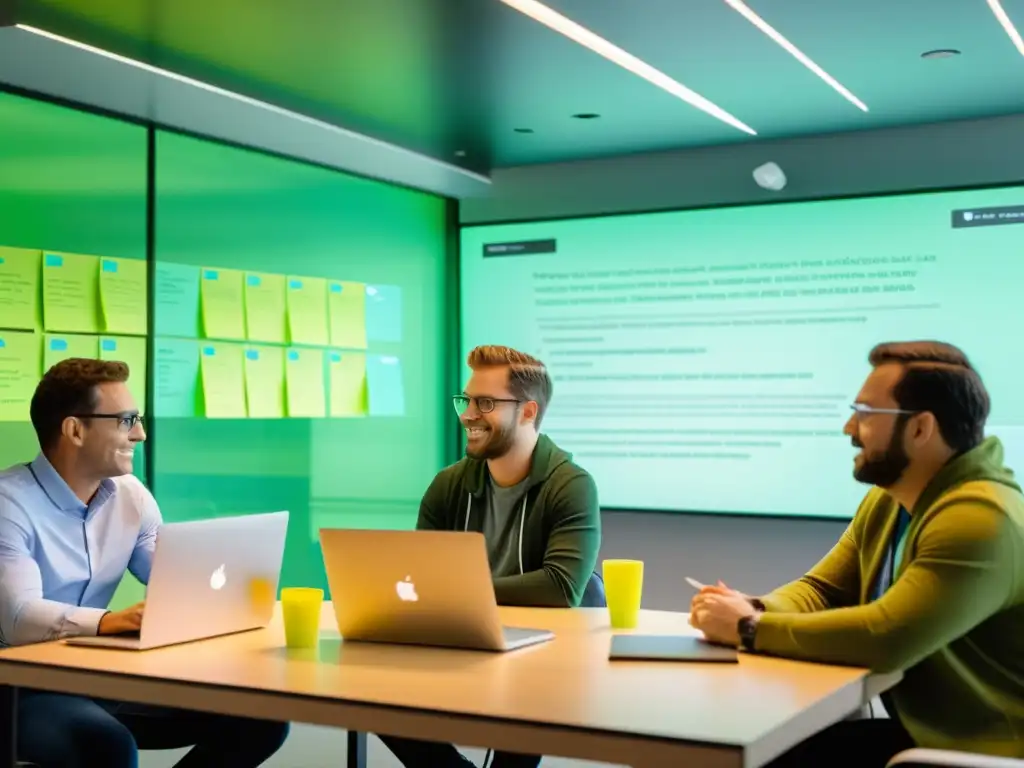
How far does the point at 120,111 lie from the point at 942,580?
3.36m

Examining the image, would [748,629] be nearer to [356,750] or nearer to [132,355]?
[356,750]

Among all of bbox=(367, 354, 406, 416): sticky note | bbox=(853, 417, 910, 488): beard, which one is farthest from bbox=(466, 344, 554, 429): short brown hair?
bbox=(367, 354, 406, 416): sticky note

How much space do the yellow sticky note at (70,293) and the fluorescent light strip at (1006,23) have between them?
295 cm

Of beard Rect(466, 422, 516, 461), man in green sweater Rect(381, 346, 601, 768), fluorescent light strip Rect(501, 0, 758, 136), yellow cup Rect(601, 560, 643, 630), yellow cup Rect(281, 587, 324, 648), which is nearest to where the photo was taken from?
yellow cup Rect(281, 587, 324, 648)

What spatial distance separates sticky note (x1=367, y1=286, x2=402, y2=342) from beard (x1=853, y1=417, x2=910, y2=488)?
352 centimetres

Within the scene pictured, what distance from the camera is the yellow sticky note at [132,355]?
4332 millimetres

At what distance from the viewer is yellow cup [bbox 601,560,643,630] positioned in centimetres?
267

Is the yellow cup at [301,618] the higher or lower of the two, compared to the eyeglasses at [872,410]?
lower

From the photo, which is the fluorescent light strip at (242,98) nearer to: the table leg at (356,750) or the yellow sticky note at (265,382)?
the yellow sticky note at (265,382)

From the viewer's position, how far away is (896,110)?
196 inches

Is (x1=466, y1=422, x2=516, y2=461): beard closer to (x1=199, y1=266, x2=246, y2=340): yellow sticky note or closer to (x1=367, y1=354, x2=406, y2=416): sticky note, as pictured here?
(x1=199, y1=266, x2=246, y2=340): yellow sticky note

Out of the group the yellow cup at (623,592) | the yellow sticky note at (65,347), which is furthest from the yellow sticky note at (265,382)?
the yellow cup at (623,592)

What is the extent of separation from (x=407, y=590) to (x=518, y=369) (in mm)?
1099

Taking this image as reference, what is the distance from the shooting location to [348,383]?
5535mm
